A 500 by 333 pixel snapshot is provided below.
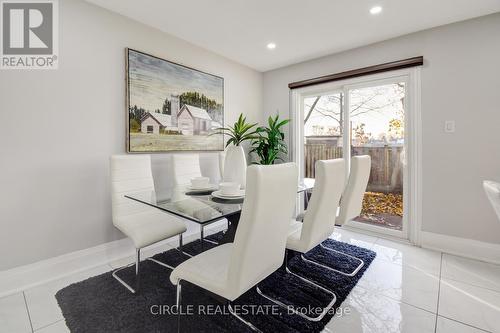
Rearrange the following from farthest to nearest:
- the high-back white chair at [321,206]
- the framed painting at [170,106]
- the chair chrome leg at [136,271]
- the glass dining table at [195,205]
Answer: the framed painting at [170,106] → the chair chrome leg at [136,271] → the high-back white chair at [321,206] → the glass dining table at [195,205]

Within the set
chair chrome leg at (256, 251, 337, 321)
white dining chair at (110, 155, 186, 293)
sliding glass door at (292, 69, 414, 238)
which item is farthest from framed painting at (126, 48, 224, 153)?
chair chrome leg at (256, 251, 337, 321)

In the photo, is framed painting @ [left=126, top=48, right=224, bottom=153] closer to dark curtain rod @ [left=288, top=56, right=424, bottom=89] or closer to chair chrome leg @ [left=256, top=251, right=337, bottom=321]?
dark curtain rod @ [left=288, top=56, right=424, bottom=89]

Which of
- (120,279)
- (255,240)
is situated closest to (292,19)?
(255,240)

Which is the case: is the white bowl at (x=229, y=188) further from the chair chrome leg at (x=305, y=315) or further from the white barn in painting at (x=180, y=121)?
the white barn in painting at (x=180, y=121)

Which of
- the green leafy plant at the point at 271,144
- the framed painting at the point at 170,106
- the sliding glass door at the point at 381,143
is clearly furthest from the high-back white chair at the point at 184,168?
the sliding glass door at the point at 381,143

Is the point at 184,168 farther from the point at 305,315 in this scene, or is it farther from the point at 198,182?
the point at 305,315

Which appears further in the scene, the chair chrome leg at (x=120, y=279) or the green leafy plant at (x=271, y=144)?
the green leafy plant at (x=271, y=144)

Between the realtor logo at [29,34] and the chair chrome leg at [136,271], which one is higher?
the realtor logo at [29,34]

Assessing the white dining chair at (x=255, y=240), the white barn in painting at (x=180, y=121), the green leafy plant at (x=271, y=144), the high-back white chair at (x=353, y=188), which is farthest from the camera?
the green leafy plant at (x=271, y=144)

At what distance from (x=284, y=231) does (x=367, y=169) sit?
125cm

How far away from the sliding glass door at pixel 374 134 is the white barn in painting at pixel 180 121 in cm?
164

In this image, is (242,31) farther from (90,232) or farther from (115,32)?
(90,232)

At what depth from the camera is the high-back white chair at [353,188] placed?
6.70 feet

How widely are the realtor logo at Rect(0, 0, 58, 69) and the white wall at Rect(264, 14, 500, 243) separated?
357cm
